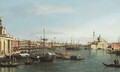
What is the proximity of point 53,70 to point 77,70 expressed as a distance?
22.9 ft

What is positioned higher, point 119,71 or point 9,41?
point 9,41

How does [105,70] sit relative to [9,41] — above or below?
below

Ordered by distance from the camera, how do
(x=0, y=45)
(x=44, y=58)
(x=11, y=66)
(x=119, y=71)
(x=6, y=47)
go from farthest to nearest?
(x=6, y=47)
(x=0, y=45)
(x=44, y=58)
(x=11, y=66)
(x=119, y=71)

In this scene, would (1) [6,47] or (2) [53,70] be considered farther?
(1) [6,47]

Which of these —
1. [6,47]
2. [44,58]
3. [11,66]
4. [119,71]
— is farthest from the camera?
[6,47]

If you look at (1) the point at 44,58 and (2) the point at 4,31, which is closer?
(1) the point at 44,58

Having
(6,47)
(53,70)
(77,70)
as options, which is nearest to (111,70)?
(77,70)

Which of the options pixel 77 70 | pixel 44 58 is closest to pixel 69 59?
pixel 44 58

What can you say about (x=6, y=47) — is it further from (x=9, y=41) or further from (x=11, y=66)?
(x=11, y=66)

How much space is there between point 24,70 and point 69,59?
47.4 m

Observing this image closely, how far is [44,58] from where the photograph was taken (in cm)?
11588

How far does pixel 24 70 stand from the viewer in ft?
292

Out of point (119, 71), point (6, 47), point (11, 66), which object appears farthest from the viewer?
point (6, 47)

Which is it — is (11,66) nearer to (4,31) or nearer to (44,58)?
(44,58)
